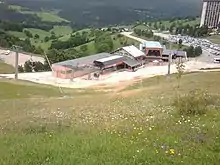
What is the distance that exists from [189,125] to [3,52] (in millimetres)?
98479

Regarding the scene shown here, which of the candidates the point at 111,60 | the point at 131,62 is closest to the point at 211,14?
the point at 131,62

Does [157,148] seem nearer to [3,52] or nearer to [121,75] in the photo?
[121,75]

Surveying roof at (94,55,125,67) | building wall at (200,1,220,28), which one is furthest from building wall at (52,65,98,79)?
building wall at (200,1,220,28)

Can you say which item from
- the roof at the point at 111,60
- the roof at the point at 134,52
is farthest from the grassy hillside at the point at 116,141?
the roof at the point at 134,52

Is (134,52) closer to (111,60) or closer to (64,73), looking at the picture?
(111,60)

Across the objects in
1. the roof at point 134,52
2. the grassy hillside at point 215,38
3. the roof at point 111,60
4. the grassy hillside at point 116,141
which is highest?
the grassy hillside at point 116,141

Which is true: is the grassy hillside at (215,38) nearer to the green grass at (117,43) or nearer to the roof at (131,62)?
the green grass at (117,43)

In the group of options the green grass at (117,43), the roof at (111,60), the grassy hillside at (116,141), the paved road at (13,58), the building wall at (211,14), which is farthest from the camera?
the building wall at (211,14)

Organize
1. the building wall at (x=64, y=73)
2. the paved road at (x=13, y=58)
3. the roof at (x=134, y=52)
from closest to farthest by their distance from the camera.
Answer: the building wall at (x=64, y=73)
the paved road at (x=13, y=58)
the roof at (x=134, y=52)

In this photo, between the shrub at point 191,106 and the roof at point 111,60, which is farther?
the roof at point 111,60

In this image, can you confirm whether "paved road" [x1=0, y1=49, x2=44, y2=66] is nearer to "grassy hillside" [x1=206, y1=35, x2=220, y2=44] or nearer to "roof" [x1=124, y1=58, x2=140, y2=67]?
"roof" [x1=124, y1=58, x2=140, y2=67]

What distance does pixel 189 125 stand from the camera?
12.5 meters

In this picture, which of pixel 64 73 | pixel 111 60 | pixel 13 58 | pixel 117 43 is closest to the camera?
pixel 64 73

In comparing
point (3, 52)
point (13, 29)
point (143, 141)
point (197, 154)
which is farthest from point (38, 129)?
point (13, 29)
